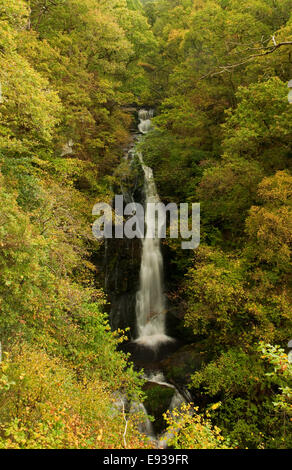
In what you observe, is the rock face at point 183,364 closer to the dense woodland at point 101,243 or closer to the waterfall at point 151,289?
the dense woodland at point 101,243

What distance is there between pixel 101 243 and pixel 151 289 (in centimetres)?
392

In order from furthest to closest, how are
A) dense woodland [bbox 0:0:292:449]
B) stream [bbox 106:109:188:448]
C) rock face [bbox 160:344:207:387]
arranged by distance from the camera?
stream [bbox 106:109:188:448] → rock face [bbox 160:344:207:387] → dense woodland [bbox 0:0:292:449]

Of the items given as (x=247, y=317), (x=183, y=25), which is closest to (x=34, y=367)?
(x=247, y=317)

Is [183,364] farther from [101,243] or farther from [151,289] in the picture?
[101,243]

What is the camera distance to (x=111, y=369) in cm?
646

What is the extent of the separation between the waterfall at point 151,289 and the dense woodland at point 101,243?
701 mm

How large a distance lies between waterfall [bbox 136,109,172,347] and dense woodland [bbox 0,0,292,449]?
0.70 meters

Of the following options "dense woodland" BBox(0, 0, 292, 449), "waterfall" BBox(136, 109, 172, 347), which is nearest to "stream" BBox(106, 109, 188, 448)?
"waterfall" BBox(136, 109, 172, 347)

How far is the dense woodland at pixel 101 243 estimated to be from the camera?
4457 mm

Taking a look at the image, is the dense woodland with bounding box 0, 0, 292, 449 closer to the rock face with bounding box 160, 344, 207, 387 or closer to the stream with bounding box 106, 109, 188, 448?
the rock face with bounding box 160, 344, 207, 387

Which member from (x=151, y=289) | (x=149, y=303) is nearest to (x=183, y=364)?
(x=149, y=303)

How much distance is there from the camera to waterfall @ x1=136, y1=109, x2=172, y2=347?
1218 centimetres

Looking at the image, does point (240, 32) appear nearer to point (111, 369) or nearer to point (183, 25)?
point (183, 25)

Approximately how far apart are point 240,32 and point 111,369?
14.3 meters
